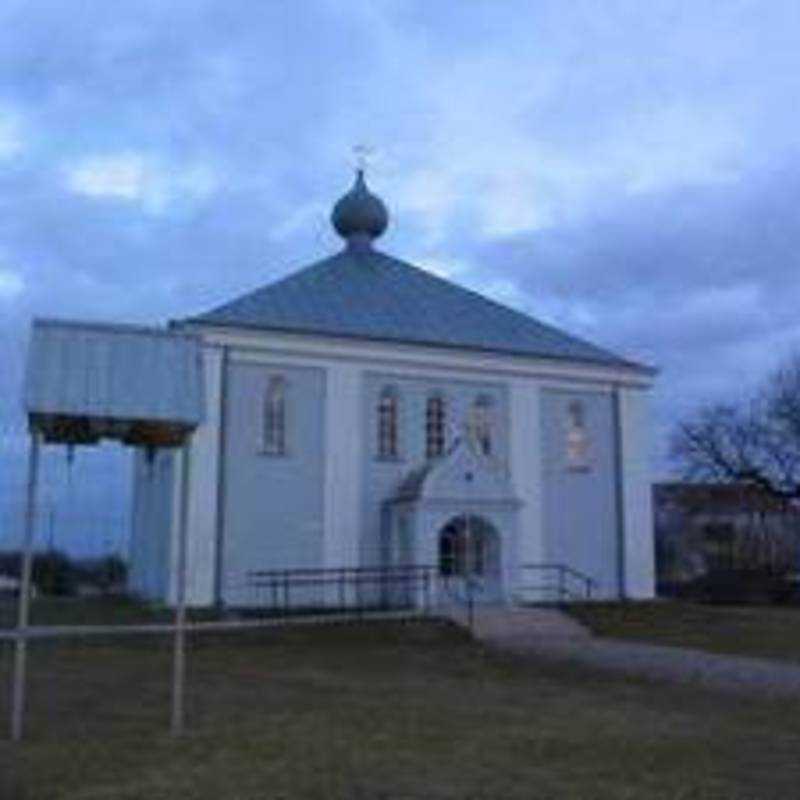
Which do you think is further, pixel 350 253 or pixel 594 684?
pixel 350 253

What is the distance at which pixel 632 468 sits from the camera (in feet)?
154

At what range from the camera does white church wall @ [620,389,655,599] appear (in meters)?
46.1

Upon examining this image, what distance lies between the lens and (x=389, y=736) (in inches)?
623

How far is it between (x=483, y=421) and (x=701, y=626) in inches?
420

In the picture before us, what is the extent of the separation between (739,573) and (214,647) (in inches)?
1386

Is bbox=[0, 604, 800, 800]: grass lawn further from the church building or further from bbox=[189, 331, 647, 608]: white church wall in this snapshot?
bbox=[189, 331, 647, 608]: white church wall

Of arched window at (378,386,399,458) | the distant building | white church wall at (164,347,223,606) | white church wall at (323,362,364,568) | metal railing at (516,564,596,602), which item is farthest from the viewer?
the distant building

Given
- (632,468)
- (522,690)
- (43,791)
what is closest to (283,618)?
(632,468)

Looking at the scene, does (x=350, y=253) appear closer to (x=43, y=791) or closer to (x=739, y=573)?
(x=739, y=573)

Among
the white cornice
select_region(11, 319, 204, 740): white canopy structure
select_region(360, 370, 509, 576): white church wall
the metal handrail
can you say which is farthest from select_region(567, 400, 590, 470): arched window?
select_region(11, 319, 204, 740): white canopy structure

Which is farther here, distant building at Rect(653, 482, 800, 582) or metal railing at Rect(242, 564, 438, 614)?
distant building at Rect(653, 482, 800, 582)

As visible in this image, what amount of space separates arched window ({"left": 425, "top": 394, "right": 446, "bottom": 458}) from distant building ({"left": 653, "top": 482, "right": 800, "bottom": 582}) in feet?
94.6

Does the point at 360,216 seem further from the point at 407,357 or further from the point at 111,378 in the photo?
the point at 111,378

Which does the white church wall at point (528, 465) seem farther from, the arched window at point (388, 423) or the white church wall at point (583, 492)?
the arched window at point (388, 423)
